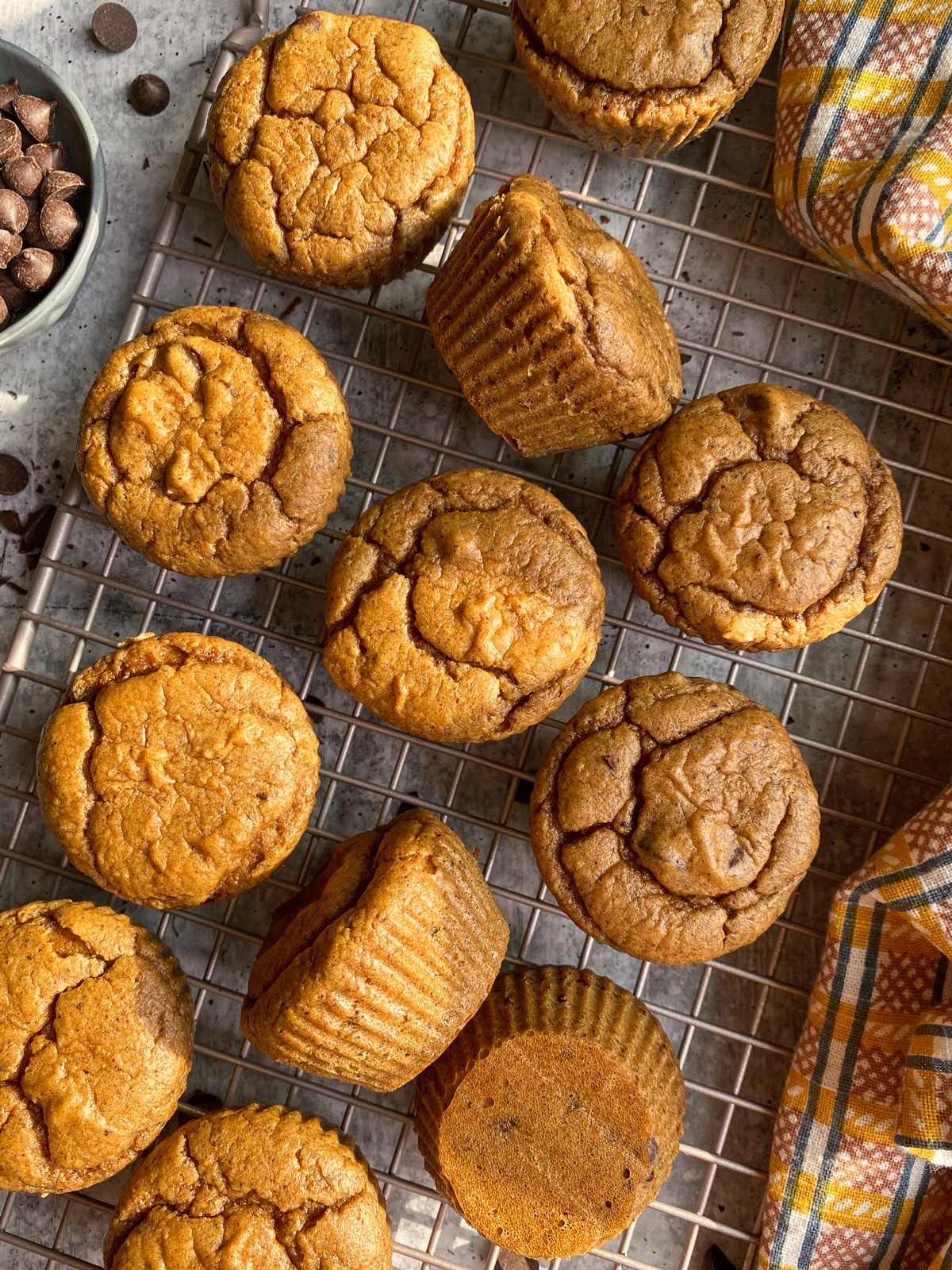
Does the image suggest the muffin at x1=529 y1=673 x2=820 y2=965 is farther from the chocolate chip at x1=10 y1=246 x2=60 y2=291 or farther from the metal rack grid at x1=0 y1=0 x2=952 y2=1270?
the chocolate chip at x1=10 y1=246 x2=60 y2=291

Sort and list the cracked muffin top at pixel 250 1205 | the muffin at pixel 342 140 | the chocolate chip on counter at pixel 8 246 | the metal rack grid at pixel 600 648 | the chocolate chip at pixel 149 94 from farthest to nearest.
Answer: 1. the chocolate chip at pixel 149 94
2. the metal rack grid at pixel 600 648
3. the chocolate chip on counter at pixel 8 246
4. the muffin at pixel 342 140
5. the cracked muffin top at pixel 250 1205

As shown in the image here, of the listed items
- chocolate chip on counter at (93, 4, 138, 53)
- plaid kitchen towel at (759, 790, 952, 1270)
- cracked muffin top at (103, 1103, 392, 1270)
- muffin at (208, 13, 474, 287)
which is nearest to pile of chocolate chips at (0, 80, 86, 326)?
chocolate chip on counter at (93, 4, 138, 53)

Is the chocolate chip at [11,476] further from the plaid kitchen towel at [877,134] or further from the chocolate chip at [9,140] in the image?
the plaid kitchen towel at [877,134]

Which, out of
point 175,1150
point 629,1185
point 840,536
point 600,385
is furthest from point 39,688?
point 840,536

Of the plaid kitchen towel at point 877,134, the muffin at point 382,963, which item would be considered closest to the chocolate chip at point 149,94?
the plaid kitchen towel at point 877,134

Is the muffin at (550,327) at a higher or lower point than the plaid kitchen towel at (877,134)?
lower

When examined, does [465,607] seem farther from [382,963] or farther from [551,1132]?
[551,1132]

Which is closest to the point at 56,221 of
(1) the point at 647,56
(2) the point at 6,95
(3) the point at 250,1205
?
(2) the point at 6,95
